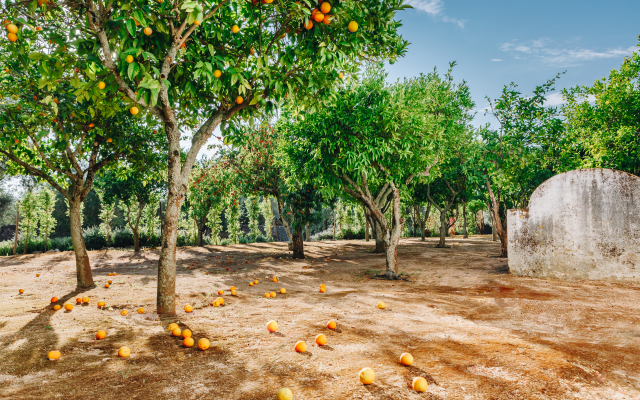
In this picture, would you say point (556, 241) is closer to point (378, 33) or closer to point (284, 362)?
point (378, 33)

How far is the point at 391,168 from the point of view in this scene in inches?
360

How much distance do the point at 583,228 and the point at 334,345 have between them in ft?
26.8

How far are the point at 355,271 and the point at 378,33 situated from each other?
26.0ft

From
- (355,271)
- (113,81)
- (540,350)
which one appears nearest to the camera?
(540,350)

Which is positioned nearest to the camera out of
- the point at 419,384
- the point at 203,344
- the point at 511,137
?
the point at 419,384

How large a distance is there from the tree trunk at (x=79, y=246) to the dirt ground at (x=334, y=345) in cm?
39

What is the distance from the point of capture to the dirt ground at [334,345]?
8.85 ft

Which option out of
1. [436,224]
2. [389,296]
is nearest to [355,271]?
[389,296]

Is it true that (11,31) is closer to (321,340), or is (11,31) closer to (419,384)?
(321,340)

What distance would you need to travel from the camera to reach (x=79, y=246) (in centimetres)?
702

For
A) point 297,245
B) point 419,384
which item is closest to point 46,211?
point 297,245

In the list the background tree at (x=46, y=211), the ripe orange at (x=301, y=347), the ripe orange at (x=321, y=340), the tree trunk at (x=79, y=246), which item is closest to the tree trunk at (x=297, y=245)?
the tree trunk at (x=79, y=246)

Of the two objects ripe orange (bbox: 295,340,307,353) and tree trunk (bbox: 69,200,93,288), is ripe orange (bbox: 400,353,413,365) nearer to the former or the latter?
ripe orange (bbox: 295,340,307,353)

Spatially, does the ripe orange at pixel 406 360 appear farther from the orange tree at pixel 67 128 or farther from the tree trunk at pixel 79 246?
the tree trunk at pixel 79 246
